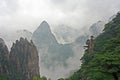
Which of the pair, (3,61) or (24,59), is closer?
(3,61)

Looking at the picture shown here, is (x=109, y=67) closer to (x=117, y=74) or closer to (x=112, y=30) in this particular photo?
(x=117, y=74)

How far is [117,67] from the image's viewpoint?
32.5 meters

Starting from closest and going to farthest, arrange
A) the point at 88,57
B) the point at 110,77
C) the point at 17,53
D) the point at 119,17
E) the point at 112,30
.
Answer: the point at 110,77
the point at 88,57
the point at 112,30
the point at 119,17
the point at 17,53

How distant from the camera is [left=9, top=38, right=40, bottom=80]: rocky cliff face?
142m

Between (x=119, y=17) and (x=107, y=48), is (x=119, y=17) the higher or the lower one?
the higher one

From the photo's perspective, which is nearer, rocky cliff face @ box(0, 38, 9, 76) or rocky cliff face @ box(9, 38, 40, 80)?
rocky cliff face @ box(0, 38, 9, 76)

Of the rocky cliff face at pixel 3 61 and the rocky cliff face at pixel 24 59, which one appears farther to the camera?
the rocky cliff face at pixel 24 59

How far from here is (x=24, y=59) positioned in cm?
15212

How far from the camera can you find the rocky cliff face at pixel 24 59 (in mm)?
142125

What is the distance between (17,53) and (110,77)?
121045 mm

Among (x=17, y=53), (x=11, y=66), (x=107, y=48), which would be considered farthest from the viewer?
(x=17, y=53)

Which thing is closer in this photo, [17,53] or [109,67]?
[109,67]

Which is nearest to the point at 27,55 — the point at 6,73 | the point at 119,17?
the point at 6,73

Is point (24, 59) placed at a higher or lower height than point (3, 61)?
higher
